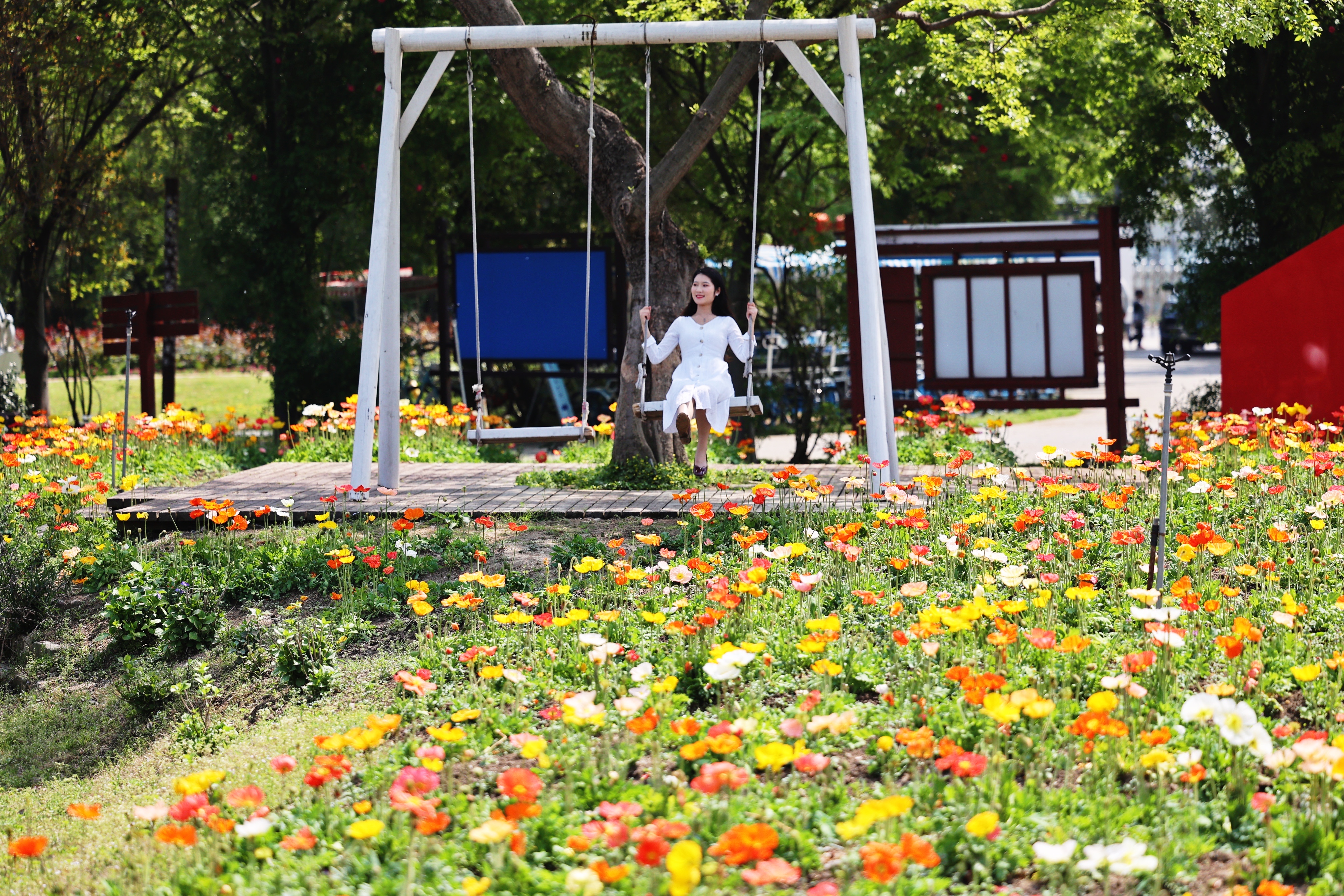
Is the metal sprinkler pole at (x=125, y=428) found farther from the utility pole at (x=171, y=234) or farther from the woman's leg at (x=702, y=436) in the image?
the utility pole at (x=171, y=234)

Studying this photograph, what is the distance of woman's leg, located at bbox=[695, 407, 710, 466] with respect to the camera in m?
8.47

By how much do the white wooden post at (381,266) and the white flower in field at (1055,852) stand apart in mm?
5643

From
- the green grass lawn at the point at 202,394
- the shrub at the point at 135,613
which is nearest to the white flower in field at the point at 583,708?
the shrub at the point at 135,613

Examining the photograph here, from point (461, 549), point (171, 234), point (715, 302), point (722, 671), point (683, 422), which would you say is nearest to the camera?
point (722, 671)

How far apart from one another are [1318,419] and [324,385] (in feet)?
34.5

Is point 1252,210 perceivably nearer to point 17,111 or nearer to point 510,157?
point 510,157

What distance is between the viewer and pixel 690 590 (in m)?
5.41

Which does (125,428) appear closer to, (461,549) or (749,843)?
(461,549)

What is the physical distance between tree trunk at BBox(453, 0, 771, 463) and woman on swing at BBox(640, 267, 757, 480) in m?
0.48

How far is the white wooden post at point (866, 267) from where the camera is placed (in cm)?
777

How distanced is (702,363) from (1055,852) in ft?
19.3

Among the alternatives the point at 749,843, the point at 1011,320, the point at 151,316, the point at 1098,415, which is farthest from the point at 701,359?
the point at 1098,415

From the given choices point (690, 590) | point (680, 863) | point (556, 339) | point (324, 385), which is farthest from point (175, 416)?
point (680, 863)

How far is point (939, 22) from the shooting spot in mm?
11328
